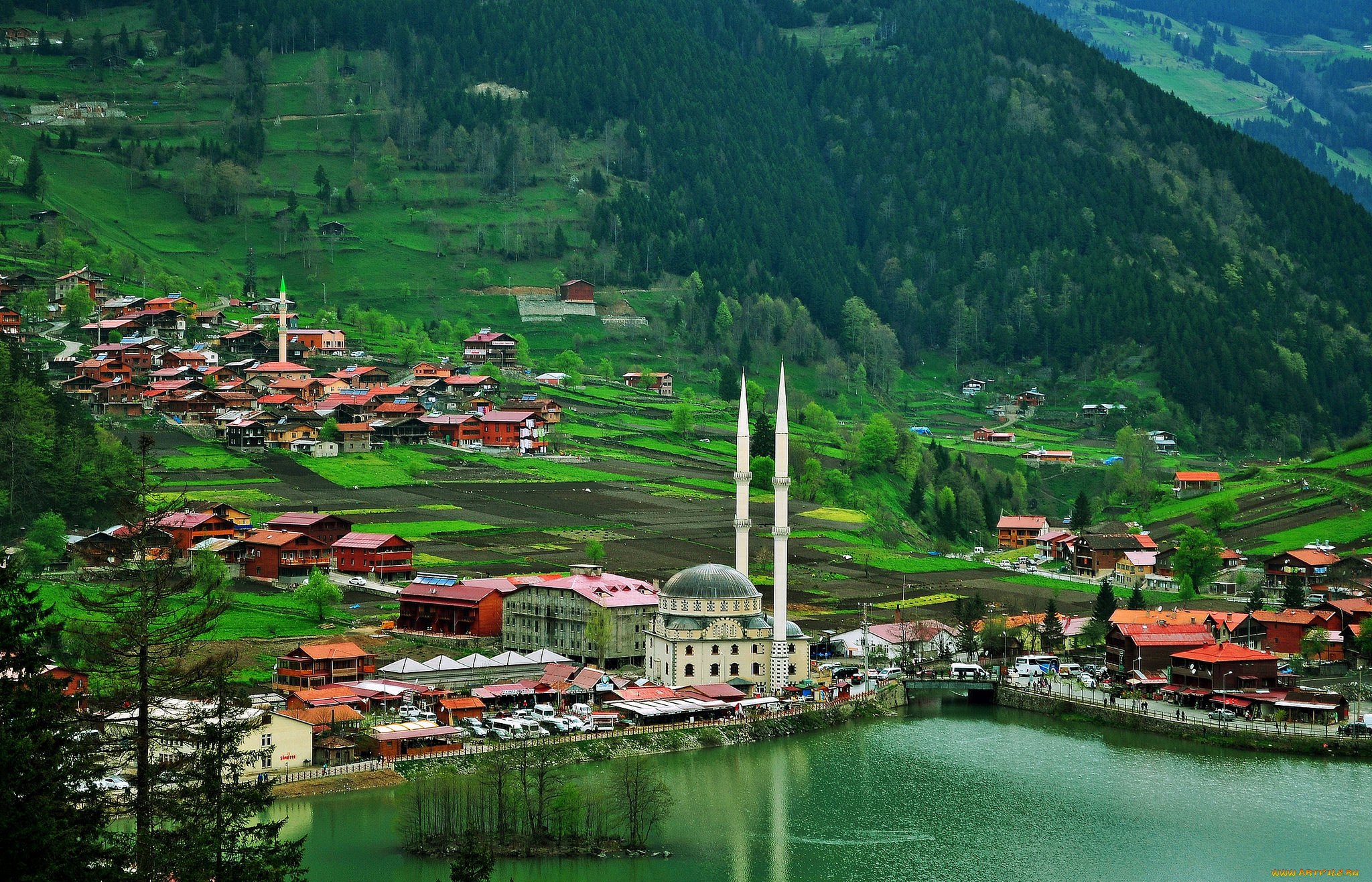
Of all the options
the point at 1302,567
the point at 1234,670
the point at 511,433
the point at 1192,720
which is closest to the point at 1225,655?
the point at 1234,670

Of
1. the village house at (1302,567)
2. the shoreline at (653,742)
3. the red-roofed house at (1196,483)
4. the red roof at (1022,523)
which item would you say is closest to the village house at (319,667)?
the shoreline at (653,742)

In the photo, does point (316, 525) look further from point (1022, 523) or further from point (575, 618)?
point (1022, 523)

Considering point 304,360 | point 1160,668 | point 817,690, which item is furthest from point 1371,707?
point 304,360

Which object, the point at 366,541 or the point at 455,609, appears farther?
the point at 366,541

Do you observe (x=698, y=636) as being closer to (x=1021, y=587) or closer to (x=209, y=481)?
(x=1021, y=587)

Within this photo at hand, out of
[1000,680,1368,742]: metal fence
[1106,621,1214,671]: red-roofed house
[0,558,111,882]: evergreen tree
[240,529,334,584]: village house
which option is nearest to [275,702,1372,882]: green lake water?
[1000,680,1368,742]: metal fence

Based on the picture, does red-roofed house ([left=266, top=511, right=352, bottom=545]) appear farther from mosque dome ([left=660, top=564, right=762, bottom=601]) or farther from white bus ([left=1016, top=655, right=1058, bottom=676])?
white bus ([left=1016, top=655, right=1058, bottom=676])

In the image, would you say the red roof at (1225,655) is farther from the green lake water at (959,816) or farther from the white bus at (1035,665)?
the white bus at (1035,665)
